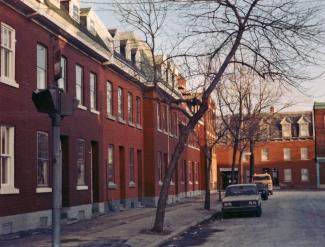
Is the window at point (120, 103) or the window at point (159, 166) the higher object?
the window at point (120, 103)

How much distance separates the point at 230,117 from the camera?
131ft

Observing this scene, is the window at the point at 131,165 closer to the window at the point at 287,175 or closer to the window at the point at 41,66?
the window at the point at 41,66

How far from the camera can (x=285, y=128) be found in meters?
84.0

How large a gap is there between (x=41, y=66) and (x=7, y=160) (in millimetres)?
4314

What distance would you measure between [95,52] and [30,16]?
6.54 meters

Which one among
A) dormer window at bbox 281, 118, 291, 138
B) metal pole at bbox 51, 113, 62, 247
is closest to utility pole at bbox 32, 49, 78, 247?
metal pole at bbox 51, 113, 62, 247

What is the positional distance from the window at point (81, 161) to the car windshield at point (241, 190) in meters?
6.98

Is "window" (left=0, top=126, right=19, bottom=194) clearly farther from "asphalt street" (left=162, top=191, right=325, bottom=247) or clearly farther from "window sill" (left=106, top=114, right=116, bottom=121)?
"window sill" (left=106, top=114, right=116, bottom=121)

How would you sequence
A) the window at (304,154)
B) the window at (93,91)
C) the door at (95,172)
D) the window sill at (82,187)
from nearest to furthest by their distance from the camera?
the window sill at (82,187) → the window at (93,91) → the door at (95,172) → the window at (304,154)

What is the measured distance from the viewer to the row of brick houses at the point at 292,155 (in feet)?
261

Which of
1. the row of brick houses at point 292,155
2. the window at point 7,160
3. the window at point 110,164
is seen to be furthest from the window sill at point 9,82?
the row of brick houses at point 292,155

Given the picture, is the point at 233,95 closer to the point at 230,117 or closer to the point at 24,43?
the point at 230,117

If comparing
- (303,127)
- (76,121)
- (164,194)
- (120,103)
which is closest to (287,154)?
(303,127)

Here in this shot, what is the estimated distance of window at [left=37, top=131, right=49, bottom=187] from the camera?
19.5 m
